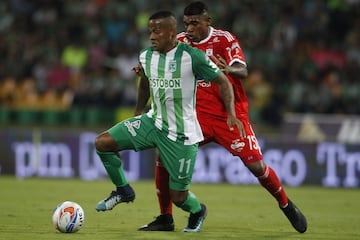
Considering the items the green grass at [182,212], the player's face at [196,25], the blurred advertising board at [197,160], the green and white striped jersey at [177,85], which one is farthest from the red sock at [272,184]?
the blurred advertising board at [197,160]

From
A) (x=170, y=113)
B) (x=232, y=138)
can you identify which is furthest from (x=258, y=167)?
(x=170, y=113)

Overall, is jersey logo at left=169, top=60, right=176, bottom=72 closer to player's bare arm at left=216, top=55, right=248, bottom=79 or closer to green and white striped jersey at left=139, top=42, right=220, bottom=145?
green and white striped jersey at left=139, top=42, right=220, bottom=145

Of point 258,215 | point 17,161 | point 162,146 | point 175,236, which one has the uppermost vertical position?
point 162,146

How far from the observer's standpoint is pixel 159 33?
28.8 feet

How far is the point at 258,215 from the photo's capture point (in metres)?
11.9

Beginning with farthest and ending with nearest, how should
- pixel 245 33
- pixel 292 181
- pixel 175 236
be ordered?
pixel 245 33 → pixel 292 181 → pixel 175 236

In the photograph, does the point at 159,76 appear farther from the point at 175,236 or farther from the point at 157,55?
the point at 175,236

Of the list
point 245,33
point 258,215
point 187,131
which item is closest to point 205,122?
point 187,131

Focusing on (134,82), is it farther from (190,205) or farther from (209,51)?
(190,205)

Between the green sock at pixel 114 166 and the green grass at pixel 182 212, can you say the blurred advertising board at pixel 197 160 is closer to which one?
the green grass at pixel 182 212

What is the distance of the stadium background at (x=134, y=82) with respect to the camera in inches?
694

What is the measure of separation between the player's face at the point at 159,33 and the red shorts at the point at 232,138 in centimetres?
129

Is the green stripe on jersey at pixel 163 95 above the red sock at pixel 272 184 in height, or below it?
above

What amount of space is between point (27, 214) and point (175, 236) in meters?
2.92
